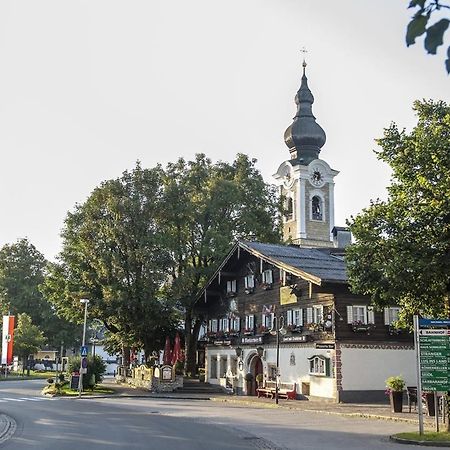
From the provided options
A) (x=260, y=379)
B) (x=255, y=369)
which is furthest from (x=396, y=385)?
(x=255, y=369)

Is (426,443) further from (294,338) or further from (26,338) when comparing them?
(26,338)

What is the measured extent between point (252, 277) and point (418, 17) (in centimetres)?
3765

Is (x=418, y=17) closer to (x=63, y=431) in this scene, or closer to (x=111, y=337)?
(x=63, y=431)

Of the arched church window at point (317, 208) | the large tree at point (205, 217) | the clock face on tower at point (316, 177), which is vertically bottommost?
the large tree at point (205, 217)

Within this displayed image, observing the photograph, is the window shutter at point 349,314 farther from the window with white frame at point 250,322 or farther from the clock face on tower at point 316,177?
the clock face on tower at point 316,177

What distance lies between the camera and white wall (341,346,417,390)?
3206 centimetres

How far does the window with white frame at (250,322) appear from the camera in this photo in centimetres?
4116

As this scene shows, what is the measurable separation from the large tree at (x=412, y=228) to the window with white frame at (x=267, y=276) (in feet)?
62.6

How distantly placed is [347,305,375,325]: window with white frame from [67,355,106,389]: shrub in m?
17.6

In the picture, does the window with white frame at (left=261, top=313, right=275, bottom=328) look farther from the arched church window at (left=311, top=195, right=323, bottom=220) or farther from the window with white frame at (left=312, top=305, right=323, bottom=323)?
the arched church window at (left=311, top=195, right=323, bottom=220)

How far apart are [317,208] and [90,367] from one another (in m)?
40.8

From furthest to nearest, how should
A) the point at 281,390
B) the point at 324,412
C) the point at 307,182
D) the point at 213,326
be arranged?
the point at 307,182 → the point at 213,326 → the point at 281,390 → the point at 324,412

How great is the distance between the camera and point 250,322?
41531mm

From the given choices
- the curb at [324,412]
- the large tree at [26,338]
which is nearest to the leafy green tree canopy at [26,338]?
the large tree at [26,338]
